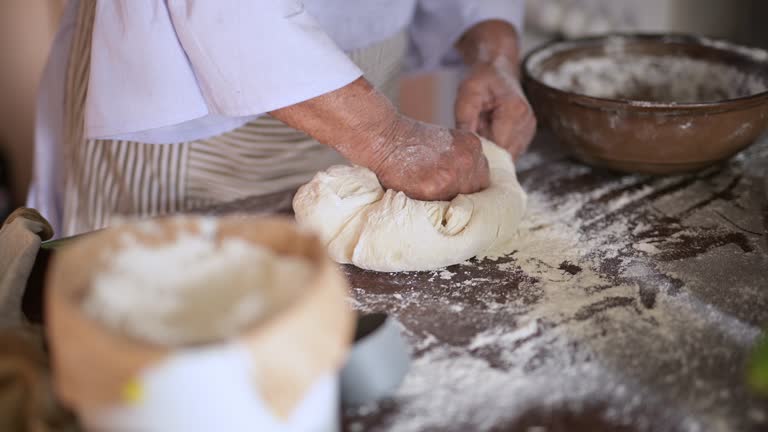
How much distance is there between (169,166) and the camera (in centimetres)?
149

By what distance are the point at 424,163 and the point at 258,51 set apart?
1.10 ft

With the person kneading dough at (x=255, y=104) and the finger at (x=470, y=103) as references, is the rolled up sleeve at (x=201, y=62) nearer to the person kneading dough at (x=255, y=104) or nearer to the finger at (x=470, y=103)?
the person kneading dough at (x=255, y=104)

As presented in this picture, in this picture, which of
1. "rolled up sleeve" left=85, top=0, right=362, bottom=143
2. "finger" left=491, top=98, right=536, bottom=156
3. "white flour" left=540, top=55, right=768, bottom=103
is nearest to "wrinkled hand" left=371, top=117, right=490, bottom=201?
"rolled up sleeve" left=85, top=0, right=362, bottom=143

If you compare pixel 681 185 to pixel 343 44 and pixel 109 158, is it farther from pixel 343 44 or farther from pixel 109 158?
pixel 109 158

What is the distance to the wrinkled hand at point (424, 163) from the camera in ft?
3.73

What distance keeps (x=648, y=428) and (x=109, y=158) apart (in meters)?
1.26

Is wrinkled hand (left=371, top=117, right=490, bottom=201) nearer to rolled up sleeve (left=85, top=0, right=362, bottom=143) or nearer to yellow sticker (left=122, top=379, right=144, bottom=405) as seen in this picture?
rolled up sleeve (left=85, top=0, right=362, bottom=143)

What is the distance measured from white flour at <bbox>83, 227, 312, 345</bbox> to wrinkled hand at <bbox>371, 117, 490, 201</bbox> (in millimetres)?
471

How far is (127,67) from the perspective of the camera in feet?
3.66

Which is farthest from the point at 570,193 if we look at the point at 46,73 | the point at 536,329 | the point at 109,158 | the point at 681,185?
the point at 46,73

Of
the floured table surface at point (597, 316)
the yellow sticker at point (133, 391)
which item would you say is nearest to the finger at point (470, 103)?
the floured table surface at point (597, 316)

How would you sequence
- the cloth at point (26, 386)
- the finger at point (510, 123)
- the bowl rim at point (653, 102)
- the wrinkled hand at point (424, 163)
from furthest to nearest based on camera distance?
the finger at point (510, 123)
the bowl rim at point (653, 102)
the wrinkled hand at point (424, 163)
the cloth at point (26, 386)

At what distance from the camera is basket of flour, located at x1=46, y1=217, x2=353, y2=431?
0.56 metres

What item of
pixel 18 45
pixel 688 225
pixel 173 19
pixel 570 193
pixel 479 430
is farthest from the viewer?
pixel 18 45
